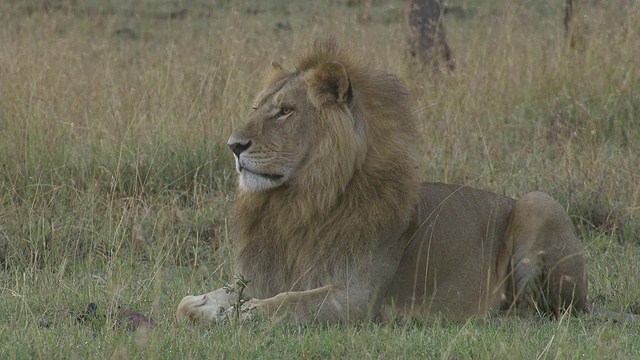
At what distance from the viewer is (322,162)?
188 inches

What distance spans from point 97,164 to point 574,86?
3846mm

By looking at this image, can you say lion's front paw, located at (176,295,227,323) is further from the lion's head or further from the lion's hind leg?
the lion's hind leg

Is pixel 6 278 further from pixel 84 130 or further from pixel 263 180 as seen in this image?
pixel 84 130

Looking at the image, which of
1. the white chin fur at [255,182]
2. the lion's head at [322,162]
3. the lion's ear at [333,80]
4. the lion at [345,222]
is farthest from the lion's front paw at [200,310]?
the lion's ear at [333,80]

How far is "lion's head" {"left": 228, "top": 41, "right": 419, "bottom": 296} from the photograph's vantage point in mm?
4777

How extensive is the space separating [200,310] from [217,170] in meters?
2.76

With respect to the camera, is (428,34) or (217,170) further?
(428,34)

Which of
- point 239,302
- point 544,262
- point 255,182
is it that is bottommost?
point 544,262

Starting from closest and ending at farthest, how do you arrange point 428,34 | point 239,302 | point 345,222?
point 239,302 < point 345,222 < point 428,34

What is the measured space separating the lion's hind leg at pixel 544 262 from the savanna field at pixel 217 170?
196 millimetres

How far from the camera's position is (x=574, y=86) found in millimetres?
8992

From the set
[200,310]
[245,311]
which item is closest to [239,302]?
[245,311]

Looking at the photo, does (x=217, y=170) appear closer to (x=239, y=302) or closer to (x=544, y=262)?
(x=544, y=262)

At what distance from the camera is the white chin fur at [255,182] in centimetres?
475
